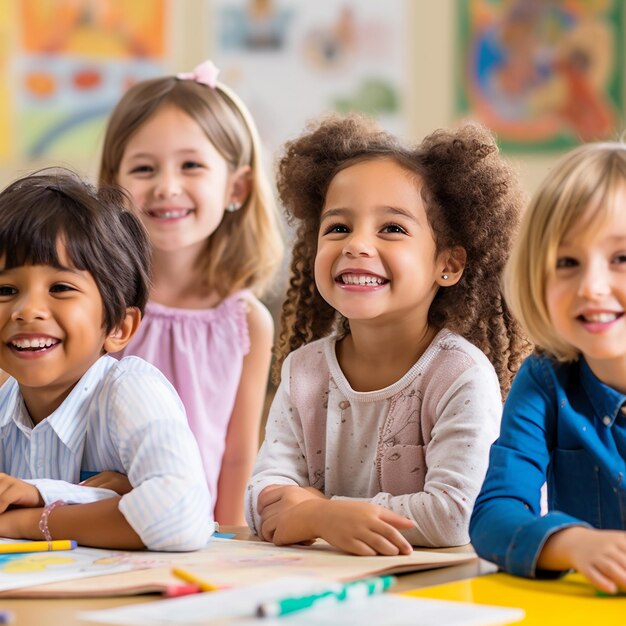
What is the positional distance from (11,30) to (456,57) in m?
1.59

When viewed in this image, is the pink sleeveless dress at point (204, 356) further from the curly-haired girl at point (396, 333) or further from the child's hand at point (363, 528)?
the child's hand at point (363, 528)

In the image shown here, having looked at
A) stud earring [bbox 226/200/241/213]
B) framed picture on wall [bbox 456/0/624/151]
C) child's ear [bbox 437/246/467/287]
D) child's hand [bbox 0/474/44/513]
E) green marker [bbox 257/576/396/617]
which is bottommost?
green marker [bbox 257/576/396/617]

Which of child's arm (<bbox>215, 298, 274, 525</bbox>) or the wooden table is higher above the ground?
child's arm (<bbox>215, 298, 274, 525</bbox>)

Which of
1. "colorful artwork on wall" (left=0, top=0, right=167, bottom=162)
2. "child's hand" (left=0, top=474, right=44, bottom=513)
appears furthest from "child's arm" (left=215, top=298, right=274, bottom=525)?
"colorful artwork on wall" (left=0, top=0, right=167, bottom=162)

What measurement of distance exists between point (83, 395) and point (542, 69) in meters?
2.85

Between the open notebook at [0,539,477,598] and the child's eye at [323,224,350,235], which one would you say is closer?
the open notebook at [0,539,477,598]

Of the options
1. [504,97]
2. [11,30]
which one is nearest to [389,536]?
[504,97]

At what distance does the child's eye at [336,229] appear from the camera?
5.22 ft

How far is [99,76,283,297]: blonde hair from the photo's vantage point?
220cm

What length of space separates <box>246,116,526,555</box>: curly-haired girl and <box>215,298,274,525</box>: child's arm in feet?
1.70

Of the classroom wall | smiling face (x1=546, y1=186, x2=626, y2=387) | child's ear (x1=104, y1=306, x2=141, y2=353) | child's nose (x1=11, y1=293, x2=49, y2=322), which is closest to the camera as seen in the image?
smiling face (x1=546, y1=186, x2=626, y2=387)

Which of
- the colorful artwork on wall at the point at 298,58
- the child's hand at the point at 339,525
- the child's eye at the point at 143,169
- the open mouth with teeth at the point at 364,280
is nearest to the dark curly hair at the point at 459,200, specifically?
the open mouth with teeth at the point at 364,280

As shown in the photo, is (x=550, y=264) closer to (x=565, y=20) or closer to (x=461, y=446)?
(x=461, y=446)

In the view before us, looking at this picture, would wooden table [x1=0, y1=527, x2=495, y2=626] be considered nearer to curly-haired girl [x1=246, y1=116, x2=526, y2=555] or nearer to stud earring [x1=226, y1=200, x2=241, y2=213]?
curly-haired girl [x1=246, y1=116, x2=526, y2=555]
